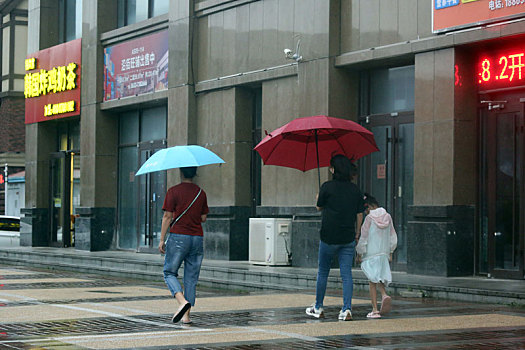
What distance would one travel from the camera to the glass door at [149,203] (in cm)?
2456

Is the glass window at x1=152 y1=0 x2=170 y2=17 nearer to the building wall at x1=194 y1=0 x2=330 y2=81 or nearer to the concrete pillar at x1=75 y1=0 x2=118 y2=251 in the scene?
the building wall at x1=194 y1=0 x2=330 y2=81

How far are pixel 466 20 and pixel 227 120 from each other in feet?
24.9

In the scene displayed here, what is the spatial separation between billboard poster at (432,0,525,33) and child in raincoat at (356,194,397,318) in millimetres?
5262

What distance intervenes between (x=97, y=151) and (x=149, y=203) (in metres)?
2.62

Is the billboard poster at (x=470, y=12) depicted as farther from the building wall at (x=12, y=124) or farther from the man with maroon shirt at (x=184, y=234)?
the building wall at (x=12, y=124)

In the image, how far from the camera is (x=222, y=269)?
57.5ft

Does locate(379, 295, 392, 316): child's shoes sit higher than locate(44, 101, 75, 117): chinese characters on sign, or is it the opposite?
locate(44, 101, 75, 117): chinese characters on sign

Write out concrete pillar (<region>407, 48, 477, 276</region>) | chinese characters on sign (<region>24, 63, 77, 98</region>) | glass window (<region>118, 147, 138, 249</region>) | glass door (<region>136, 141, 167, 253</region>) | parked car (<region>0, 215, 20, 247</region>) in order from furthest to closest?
parked car (<region>0, 215, 20, 247</region>), chinese characters on sign (<region>24, 63, 77, 98</region>), glass window (<region>118, 147, 138, 249</region>), glass door (<region>136, 141, 167, 253</region>), concrete pillar (<region>407, 48, 477, 276</region>)

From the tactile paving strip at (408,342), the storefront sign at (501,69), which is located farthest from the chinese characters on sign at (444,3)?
the tactile paving strip at (408,342)

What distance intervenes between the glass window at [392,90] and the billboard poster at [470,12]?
1.73 m

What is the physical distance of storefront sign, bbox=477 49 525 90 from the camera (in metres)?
15.1

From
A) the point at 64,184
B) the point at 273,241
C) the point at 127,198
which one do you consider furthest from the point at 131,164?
the point at 273,241

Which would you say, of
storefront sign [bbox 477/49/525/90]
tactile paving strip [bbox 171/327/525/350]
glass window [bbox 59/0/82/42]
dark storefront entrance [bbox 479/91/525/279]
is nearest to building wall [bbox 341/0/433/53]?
storefront sign [bbox 477/49/525/90]

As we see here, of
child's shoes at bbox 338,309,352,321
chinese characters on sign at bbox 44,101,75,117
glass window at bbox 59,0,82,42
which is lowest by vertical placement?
child's shoes at bbox 338,309,352,321
